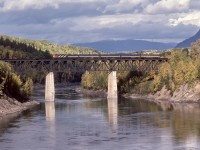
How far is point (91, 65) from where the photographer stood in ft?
619

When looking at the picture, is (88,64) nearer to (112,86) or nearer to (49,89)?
(112,86)

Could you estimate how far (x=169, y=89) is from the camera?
173125 millimetres

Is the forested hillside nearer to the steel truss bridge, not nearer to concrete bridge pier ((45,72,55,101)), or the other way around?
the steel truss bridge

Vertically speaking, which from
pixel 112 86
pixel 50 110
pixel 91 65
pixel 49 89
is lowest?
pixel 50 110

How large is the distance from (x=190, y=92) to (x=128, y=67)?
32328mm

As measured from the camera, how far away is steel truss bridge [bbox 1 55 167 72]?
183m

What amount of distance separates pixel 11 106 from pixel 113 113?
21.7 meters

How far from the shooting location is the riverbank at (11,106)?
129000 mm

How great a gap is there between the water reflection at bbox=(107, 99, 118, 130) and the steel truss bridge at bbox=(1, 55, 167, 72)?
1748 centimetres

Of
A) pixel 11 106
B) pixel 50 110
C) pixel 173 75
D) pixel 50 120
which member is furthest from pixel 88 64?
pixel 50 120

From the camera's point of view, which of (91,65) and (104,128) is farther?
(91,65)

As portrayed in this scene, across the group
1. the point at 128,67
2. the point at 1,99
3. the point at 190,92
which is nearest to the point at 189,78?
the point at 190,92

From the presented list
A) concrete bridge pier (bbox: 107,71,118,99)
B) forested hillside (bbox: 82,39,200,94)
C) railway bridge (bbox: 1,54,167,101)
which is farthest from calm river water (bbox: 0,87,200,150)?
railway bridge (bbox: 1,54,167,101)

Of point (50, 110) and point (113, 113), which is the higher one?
point (50, 110)
